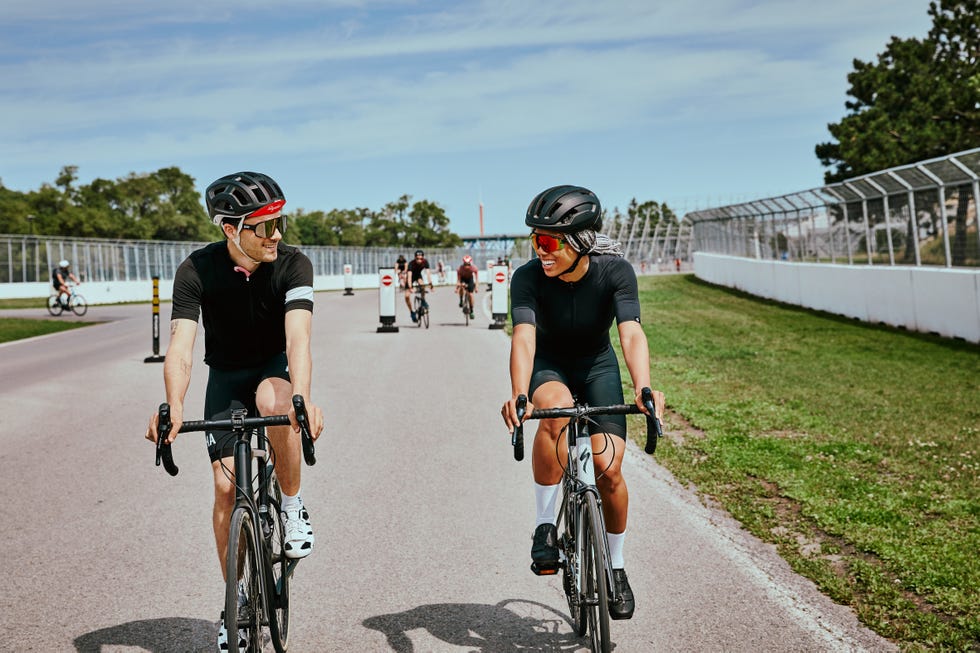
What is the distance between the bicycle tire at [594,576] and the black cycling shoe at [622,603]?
3.3 inches

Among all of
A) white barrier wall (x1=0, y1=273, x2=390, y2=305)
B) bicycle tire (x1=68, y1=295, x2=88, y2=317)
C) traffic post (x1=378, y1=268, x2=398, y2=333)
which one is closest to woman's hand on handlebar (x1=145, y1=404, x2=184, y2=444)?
traffic post (x1=378, y1=268, x2=398, y2=333)

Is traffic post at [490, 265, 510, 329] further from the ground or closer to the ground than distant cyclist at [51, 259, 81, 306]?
closer to the ground

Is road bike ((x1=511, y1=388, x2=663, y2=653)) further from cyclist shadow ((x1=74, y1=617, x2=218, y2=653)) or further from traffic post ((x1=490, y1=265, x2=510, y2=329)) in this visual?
traffic post ((x1=490, y1=265, x2=510, y2=329))

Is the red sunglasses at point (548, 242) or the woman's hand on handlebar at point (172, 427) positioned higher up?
the red sunglasses at point (548, 242)

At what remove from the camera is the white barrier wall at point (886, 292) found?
17.0 meters

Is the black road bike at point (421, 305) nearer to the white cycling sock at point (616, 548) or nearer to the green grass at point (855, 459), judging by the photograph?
the green grass at point (855, 459)

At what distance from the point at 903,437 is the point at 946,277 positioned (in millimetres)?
9349

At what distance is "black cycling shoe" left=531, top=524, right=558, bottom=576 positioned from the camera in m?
4.35

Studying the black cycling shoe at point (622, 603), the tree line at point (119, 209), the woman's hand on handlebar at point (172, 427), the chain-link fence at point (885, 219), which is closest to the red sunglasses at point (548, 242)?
the black cycling shoe at point (622, 603)

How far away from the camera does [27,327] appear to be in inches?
991

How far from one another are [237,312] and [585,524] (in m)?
1.63

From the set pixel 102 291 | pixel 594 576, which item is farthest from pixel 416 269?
pixel 102 291

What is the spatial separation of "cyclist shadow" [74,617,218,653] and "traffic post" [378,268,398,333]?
59.4 ft

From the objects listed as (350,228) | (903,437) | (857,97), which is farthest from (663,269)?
(903,437)
